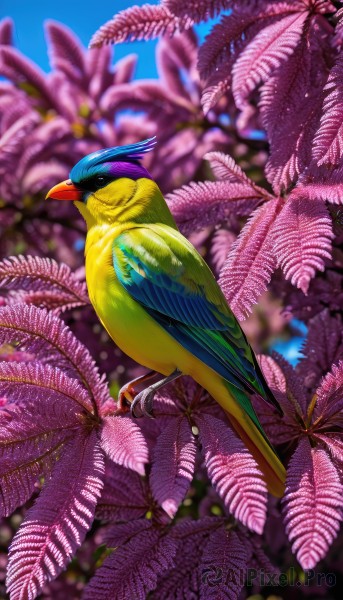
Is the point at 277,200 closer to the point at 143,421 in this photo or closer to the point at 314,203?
the point at 314,203

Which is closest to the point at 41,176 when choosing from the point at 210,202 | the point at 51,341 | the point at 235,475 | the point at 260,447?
the point at 210,202

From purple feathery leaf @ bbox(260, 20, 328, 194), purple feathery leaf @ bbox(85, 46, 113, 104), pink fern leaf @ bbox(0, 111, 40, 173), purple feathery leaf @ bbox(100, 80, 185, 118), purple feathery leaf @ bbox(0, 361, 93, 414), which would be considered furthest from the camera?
purple feathery leaf @ bbox(85, 46, 113, 104)

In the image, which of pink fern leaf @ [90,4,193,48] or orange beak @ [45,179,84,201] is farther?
pink fern leaf @ [90,4,193,48]

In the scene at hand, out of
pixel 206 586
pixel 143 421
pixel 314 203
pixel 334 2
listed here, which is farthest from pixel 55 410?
pixel 334 2

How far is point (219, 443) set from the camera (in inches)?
39.5

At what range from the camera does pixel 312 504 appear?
90 centimetres

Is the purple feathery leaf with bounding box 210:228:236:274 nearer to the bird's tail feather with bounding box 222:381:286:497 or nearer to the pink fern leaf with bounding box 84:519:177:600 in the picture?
the bird's tail feather with bounding box 222:381:286:497

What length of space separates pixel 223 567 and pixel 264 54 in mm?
876

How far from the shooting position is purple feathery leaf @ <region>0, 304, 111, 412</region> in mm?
1063

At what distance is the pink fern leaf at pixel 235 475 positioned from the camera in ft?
2.80

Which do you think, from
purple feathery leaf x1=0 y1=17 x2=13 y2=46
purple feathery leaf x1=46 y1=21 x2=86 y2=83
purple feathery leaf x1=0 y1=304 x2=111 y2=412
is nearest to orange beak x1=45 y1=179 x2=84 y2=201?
purple feathery leaf x1=0 y1=304 x2=111 y2=412

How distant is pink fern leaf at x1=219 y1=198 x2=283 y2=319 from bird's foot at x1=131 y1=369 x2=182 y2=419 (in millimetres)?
151

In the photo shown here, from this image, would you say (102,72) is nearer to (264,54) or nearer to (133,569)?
(264,54)

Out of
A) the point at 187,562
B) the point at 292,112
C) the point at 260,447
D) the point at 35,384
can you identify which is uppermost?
the point at 292,112
